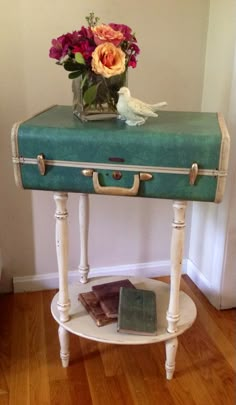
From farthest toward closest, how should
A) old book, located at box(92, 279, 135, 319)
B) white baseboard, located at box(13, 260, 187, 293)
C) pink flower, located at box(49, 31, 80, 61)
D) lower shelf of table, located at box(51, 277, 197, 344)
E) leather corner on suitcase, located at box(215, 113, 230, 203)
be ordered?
white baseboard, located at box(13, 260, 187, 293) < old book, located at box(92, 279, 135, 319) < lower shelf of table, located at box(51, 277, 197, 344) < pink flower, located at box(49, 31, 80, 61) < leather corner on suitcase, located at box(215, 113, 230, 203)

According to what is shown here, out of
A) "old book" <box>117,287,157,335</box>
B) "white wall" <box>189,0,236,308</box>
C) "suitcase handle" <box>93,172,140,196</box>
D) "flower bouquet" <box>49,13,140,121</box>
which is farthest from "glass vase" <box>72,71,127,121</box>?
"old book" <box>117,287,157,335</box>

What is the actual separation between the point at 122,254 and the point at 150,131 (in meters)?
0.90

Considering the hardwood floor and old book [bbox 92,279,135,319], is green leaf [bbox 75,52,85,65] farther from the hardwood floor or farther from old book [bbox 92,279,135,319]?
the hardwood floor

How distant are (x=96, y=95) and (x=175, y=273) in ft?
1.89

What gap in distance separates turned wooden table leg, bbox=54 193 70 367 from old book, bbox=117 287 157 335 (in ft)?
0.61

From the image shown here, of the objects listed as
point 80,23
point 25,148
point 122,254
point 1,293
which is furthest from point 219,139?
point 1,293

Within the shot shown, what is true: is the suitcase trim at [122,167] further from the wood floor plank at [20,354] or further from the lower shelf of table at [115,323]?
the wood floor plank at [20,354]

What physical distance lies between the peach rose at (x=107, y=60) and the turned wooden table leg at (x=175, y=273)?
399mm

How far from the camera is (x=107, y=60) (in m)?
1.08

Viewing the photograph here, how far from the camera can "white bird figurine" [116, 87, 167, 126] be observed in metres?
1.12

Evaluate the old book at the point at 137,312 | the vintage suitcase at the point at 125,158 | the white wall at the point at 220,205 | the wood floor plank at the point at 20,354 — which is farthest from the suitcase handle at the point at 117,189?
the wood floor plank at the point at 20,354

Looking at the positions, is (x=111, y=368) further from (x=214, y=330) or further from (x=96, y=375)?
(x=214, y=330)

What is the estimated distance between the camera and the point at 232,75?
149 cm

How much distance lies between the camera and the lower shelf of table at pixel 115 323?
4.13ft
